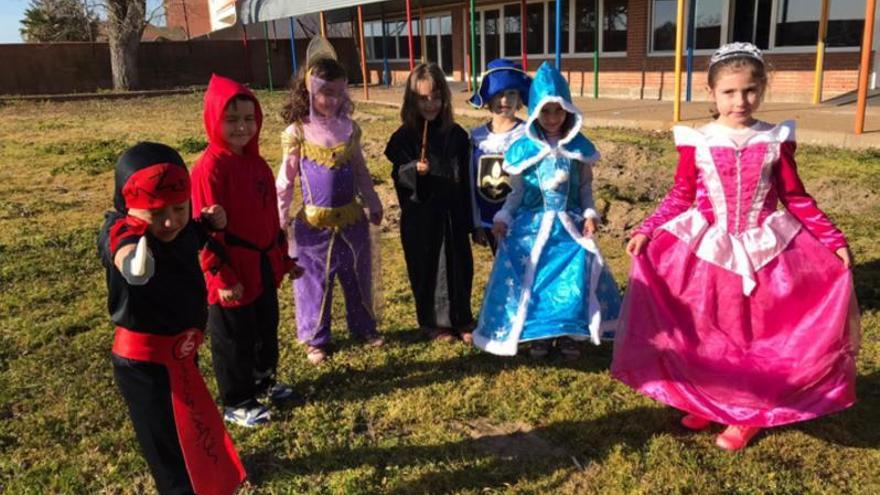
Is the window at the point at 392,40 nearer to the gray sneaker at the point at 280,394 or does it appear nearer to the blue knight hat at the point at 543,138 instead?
the blue knight hat at the point at 543,138

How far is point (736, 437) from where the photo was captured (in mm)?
2984

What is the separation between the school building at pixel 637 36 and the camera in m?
12.9

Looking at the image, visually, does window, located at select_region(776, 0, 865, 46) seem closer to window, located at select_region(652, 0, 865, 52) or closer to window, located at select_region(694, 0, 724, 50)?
window, located at select_region(652, 0, 865, 52)

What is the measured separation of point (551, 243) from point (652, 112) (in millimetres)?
9809

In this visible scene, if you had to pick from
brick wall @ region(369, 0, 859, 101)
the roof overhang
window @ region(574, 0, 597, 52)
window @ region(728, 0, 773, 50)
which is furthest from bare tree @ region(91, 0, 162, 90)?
window @ region(728, 0, 773, 50)

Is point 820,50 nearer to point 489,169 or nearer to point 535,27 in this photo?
point 535,27

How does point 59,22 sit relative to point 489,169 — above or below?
above

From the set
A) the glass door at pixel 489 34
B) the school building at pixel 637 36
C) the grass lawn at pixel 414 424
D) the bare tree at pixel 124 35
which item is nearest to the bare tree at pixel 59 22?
the bare tree at pixel 124 35

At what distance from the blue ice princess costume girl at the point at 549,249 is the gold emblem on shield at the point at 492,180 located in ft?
0.76

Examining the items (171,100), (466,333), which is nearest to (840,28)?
(466,333)

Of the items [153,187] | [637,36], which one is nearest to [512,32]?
[637,36]

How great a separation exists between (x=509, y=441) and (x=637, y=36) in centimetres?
1457

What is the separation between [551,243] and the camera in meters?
3.55

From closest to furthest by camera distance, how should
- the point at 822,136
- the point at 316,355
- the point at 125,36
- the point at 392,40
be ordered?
1. the point at 316,355
2. the point at 822,136
3. the point at 125,36
4. the point at 392,40
